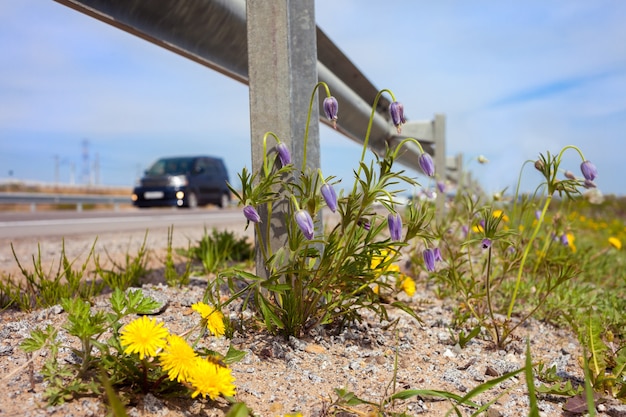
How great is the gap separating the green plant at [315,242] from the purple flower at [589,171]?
2.68 ft

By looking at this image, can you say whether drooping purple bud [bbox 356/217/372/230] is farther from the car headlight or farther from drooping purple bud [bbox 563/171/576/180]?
the car headlight

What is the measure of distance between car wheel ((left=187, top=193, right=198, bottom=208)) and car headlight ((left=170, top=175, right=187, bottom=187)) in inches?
20.7

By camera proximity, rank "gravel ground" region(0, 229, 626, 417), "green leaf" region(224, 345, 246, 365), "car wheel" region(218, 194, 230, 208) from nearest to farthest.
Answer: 1. "gravel ground" region(0, 229, 626, 417)
2. "green leaf" region(224, 345, 246, 365)
3. "car wheel" region(218, 194, 230, 208)

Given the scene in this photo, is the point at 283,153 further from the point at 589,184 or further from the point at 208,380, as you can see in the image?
the point at 589,184

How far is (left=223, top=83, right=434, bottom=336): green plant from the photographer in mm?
1782

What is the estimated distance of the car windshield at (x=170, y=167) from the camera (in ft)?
53.5

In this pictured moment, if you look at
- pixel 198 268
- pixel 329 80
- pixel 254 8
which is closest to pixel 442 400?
pixel 254 8

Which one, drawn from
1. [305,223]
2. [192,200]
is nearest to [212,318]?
[305,223]

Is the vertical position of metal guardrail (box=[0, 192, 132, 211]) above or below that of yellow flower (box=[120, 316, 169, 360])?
above

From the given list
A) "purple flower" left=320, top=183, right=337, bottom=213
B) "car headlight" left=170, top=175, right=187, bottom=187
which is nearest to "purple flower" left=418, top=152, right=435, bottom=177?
"purple flower" left=320, top=183, right=337, bottom=213

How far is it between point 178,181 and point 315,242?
14998mm

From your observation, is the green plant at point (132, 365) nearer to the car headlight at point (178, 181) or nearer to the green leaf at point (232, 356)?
the green leaf at point (232, 356)

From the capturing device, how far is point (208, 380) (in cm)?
136

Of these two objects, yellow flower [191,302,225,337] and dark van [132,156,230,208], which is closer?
yellow flower [191,302,225,337]
